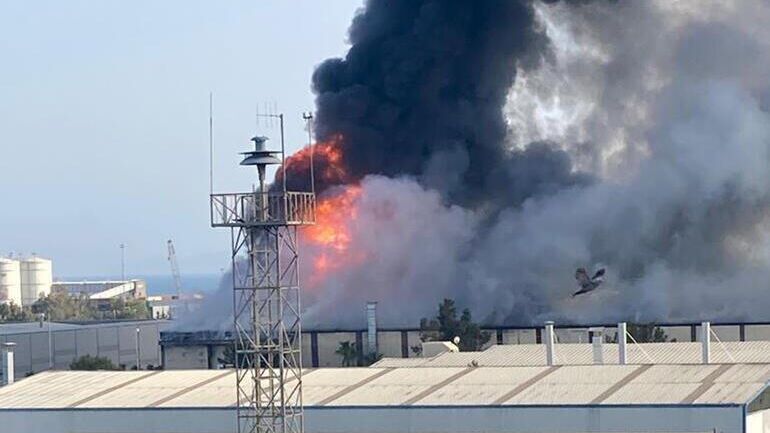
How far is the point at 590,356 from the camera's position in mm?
88875

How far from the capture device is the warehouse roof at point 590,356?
86.1 meters

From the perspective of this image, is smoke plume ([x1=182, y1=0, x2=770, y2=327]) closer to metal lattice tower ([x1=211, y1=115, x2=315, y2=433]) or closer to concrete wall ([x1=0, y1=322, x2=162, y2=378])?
concrete wall ([x1=0, y1=322, x2=162, y2=378])

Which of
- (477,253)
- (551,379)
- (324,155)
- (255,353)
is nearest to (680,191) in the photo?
(477,253)

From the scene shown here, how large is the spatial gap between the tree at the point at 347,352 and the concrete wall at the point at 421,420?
46902 millimetres

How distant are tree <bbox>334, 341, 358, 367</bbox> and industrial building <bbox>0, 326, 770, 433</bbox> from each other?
40.1 meters

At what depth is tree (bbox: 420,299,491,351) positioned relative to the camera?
385 ft

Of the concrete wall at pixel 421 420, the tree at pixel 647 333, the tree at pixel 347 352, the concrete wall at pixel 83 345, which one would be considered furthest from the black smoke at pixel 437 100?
the concrete wall at pixel 421 420

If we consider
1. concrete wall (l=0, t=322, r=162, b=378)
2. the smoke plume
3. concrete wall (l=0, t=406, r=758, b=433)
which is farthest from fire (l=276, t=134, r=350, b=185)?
concrete wall (l=0, t=406, r=758, b=433)

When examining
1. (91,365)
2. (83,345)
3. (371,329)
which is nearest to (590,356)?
(371,329)

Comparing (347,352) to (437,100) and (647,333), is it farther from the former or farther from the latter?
(437,100)

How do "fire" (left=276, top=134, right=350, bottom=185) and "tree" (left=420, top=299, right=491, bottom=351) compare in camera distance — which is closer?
"tree" (left=420, top=299, right=491, bottom=351)

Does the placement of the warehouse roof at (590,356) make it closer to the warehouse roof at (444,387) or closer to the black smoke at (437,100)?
the warehouse roof at (444,387)

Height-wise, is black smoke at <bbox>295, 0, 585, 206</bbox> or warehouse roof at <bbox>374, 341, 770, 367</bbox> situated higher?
black smoke at <bbox>295, 0, 585, 206</bbox>

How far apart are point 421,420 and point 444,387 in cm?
333
